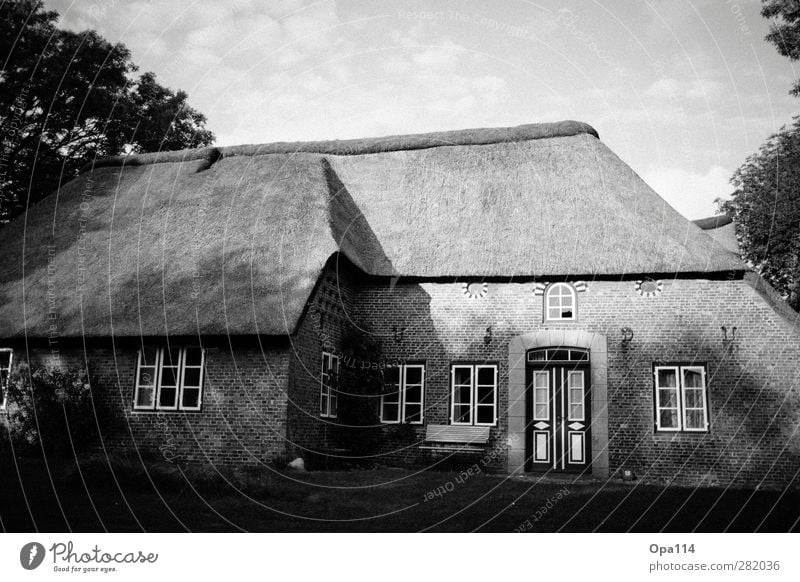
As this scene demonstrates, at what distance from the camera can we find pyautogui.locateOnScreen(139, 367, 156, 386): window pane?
14.6 m

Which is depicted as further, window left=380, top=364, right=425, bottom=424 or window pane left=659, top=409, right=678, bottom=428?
window left=380, top=364, right=425, bottom=424

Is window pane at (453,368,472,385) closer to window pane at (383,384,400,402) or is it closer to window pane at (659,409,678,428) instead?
window pane at (383,384,400,402)

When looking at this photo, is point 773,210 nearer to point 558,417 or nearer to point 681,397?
point 681,397

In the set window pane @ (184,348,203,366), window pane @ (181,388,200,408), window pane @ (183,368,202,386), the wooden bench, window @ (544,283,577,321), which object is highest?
window @ (544,283,577,321)

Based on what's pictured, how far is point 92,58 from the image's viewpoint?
2294 centimetres

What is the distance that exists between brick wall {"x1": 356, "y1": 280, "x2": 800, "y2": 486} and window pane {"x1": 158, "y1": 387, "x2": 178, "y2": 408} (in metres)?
4.44

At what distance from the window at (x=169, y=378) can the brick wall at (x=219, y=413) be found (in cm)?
15

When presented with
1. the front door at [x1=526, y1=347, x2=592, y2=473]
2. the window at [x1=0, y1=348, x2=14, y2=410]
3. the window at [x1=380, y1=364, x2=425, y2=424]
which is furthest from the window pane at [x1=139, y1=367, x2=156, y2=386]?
the front door at [x1=526, y1=347, x2=592, y2=473]

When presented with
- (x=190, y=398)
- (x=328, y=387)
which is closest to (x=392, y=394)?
(x=328, y=387)

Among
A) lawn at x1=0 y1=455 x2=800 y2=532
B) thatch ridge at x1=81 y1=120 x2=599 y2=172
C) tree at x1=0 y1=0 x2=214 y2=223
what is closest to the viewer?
lawn at x1=0 y1=455 x2=800 y2=532

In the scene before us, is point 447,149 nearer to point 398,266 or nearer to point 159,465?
point 398,266

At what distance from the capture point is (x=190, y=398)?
14281mm

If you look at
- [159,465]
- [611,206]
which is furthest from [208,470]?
[611,206]

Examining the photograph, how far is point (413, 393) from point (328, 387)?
184cm
